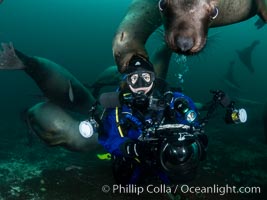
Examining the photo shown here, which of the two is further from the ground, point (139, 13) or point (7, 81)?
point (139, 13)

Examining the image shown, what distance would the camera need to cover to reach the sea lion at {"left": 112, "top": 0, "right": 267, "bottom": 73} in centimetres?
283

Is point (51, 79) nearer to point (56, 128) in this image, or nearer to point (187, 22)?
point (56, 128)

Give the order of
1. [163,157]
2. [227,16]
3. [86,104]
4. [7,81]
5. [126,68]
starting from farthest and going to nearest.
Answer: [7,81] < [86,104] < [227,16] < [126,68] < [163,157]

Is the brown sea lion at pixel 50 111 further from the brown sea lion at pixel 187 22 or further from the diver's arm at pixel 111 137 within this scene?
the brown sea lion at pixel 187 22

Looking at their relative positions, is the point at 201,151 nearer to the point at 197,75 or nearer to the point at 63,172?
the point at 63,172

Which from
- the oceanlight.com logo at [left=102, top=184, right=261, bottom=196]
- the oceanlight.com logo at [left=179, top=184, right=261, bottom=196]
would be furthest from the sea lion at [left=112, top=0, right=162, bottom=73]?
the oceanlight.com logo at [left=179, top=184, right=261, bottom=196]

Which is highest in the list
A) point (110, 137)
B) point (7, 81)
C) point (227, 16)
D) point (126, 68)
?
point (227, 16)

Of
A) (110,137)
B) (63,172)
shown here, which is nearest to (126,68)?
(110,137)

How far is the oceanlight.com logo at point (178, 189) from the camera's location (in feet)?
13.8

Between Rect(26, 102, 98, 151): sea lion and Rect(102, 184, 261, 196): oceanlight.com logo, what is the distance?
1.89 meters

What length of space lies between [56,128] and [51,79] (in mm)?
1210

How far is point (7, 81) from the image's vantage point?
18453 mm

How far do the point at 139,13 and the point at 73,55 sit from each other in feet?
73.8

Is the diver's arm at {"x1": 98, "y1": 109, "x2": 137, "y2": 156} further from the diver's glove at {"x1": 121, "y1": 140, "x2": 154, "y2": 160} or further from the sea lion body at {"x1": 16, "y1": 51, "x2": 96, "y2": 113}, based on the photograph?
the sea lion body at {"x1": 16, "y1": 51, "x2": 96, "y2": 113}
